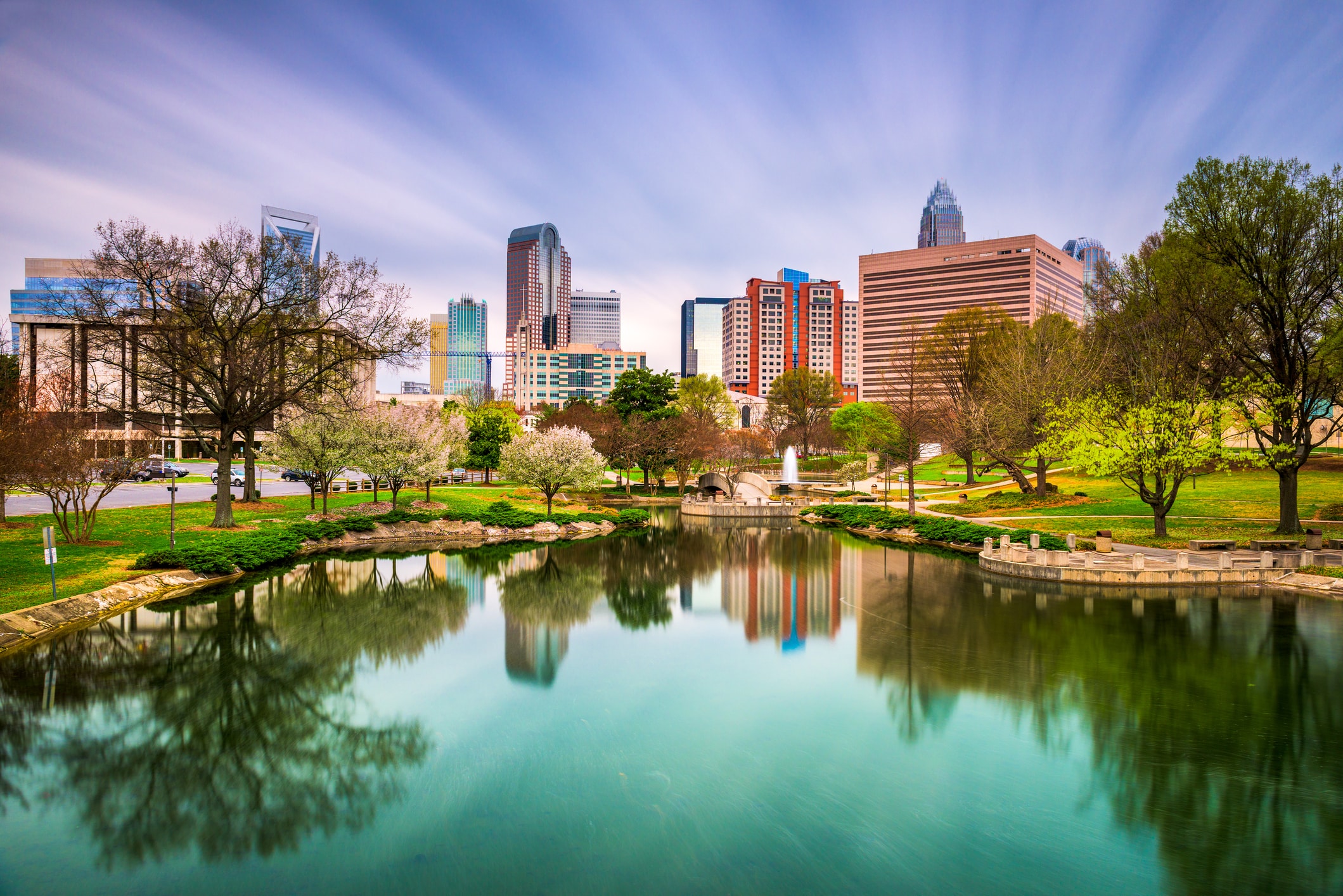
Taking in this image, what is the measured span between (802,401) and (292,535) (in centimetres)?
6738

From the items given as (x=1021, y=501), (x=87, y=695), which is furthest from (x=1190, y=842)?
(x=1021, y=501)

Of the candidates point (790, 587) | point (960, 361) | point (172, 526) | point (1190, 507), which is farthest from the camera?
point (960, 361)

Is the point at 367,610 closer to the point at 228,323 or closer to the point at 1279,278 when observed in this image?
the point at 228,323

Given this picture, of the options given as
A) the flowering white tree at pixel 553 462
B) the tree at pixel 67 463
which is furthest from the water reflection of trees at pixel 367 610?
the flowering white tree at pixel 553 462

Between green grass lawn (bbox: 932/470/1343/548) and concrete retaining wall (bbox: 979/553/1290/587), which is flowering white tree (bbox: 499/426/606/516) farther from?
concrete retaining wall (bbox: 979/553/1290/587)

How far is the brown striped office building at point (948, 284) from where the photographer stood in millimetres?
148050

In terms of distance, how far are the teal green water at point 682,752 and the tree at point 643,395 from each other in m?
44.4

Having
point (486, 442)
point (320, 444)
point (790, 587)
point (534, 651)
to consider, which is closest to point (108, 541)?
point (320, 444)

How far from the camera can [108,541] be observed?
23.9 metres

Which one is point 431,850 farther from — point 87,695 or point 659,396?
point 659,396

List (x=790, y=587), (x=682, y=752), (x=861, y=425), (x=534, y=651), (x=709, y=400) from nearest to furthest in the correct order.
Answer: (x=682, y=752)
(x=534, y=651)
(x=790, y=587)
(x=709, y=400)
(x=861, y=425)

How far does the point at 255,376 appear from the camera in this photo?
29.4 meters

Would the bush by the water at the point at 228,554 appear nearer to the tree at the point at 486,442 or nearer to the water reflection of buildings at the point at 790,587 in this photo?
the water reflection of buildings at the point at 790,587

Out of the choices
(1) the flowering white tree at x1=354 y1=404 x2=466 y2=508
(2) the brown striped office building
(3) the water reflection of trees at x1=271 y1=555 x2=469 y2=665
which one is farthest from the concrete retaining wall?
(2) the brown striped office building
